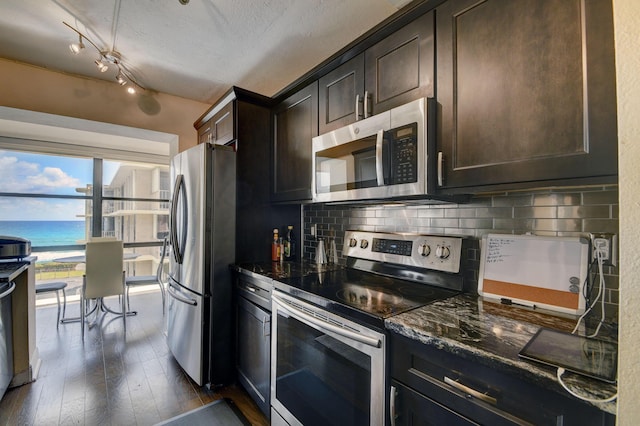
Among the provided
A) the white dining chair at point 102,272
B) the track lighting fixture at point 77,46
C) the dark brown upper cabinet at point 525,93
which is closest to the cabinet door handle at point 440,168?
the dark brown upper cabinet at point 525,93

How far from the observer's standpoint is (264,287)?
1.80m

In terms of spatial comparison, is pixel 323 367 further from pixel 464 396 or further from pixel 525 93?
pixel 525 93

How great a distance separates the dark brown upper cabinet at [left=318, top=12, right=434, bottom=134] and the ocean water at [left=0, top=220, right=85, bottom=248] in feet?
14.9

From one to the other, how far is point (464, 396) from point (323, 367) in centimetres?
65

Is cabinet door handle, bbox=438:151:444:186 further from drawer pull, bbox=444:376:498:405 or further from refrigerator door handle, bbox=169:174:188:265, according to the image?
refrigerator door handle, bbox=169:174:188:265

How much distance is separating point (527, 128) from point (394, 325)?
84cm

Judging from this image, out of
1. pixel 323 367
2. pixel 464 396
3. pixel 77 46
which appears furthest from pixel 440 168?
pixel 77 46

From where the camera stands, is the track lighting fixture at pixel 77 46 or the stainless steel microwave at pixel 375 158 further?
the track lighting fixture at pixel 77 46

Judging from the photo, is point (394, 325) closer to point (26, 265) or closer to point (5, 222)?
point (26, 265)

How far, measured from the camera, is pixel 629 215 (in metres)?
0.55

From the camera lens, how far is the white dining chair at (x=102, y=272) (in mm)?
3176

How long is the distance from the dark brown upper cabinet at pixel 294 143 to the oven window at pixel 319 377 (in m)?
0.96

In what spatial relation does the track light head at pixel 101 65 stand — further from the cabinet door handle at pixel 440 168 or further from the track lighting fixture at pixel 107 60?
the cabinet door handle at pixel 440 168

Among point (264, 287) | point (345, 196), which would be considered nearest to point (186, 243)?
point (264, 287)
